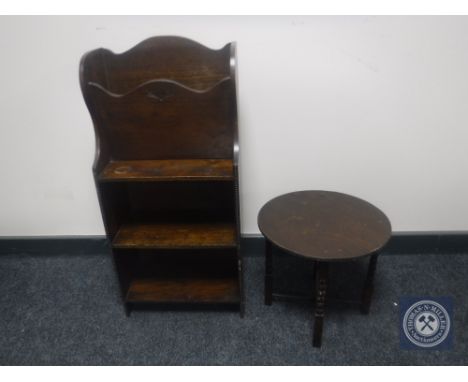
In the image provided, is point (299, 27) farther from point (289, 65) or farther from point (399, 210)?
point (399, 210)

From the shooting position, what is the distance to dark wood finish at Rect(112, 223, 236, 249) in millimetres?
1335

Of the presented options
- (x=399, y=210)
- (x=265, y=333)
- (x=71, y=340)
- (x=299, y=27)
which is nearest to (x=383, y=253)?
(x=399, y=210)

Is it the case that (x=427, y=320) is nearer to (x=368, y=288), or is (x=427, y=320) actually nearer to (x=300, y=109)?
(x=368, y=288)

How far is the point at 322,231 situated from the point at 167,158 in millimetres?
671

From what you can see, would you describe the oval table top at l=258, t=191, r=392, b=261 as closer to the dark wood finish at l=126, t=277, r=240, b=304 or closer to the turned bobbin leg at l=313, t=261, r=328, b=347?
the turned bobbin leg at l=313, t=261, r=328, b=347

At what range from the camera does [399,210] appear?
1.74 m

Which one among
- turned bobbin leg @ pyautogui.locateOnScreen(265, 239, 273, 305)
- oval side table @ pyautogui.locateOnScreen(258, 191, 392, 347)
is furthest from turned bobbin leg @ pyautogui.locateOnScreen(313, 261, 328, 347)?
turned bobbin leg @ pyautogui.locateOnScreen(265, 239, 273, 305)

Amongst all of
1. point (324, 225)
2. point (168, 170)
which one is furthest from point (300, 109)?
point (168, 170)

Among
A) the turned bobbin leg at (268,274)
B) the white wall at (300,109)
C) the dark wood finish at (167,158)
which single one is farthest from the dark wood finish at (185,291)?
the white wall at (300,109)

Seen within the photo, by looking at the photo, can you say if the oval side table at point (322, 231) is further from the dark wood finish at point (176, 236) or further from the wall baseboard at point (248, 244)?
the wall baseboard at point (248, 244)

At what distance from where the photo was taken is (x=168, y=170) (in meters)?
1.25

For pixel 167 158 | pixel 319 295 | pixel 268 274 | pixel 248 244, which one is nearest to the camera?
pixel 319 295

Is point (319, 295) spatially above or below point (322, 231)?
below

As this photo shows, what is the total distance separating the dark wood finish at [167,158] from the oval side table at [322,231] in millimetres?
175
